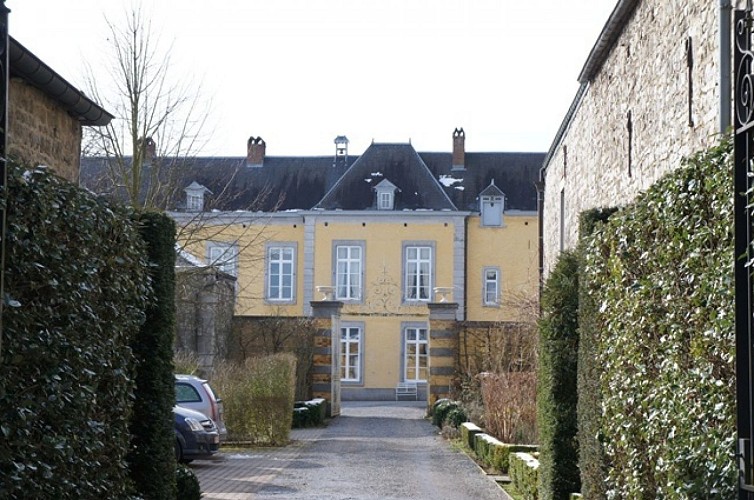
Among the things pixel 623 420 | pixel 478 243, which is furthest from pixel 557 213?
pixel 478 243

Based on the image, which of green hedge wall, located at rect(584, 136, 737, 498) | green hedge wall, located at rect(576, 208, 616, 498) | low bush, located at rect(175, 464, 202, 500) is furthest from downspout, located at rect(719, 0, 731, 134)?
low bush, located at rect(175, 464, 202, 500)

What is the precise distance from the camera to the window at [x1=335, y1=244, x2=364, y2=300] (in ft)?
148

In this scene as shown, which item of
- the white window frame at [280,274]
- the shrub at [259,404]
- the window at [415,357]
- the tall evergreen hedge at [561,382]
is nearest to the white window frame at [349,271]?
the white window frame at [280,274]

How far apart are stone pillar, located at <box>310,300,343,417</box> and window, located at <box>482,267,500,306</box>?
40.9 feet

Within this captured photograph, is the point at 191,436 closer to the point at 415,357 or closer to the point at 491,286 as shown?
the point at 415,357

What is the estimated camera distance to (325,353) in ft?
108

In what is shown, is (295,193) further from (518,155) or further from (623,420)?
(623,420)

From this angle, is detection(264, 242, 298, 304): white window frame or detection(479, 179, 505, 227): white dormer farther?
detection(264, 242, 298, 304): white window frame

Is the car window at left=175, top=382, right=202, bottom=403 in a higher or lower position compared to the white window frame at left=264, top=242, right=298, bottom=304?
lower

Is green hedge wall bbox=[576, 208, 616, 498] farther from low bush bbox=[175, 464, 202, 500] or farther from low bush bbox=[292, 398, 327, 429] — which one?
low bush bbox=[292, 398, 327, 429]

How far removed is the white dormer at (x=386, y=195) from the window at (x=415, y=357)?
4.53 metres

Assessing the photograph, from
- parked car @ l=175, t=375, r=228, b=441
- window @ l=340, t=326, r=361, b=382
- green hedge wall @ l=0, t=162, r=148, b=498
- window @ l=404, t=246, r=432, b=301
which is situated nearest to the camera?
green hedge wall @ l=0, t=162, r=148, b=498

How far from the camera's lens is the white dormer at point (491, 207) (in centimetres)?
4481

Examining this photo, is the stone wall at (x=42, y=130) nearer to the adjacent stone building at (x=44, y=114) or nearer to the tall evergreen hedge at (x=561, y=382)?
the adjacent stone building at (x=44, y=114)
